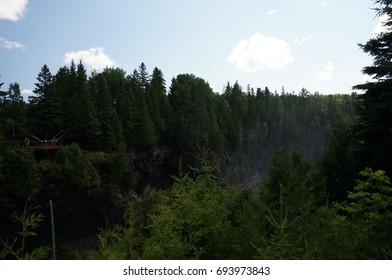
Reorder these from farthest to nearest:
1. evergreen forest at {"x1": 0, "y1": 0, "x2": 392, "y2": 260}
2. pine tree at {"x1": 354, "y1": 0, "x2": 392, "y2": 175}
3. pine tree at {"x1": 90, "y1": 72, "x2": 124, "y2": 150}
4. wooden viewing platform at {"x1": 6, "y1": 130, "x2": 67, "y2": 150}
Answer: pine tree at {"x1": 90, "y1": 72, "x2": 124, "y2": 150}
wooden viewing platform at {"x1": 6, "y1": 130, "x2": 67, "y2": 150}
pine tree at {"x1": 354, "y1": 0, "x2": 392, "y2": 175}
evergreen forest at {"x1": 0, "y1": 0, "x2": 392, "y2": 260}

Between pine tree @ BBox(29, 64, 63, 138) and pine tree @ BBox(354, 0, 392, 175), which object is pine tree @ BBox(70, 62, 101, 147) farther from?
pine tree @ BBox(354, 0, 392, 175)

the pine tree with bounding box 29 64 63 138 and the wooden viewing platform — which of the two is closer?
the wooden viewing platform

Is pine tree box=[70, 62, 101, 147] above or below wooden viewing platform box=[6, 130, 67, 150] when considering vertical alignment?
above

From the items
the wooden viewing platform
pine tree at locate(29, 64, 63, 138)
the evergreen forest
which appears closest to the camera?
the evergreen forest

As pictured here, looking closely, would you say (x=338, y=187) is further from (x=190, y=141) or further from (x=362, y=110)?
(x=190, y=141)

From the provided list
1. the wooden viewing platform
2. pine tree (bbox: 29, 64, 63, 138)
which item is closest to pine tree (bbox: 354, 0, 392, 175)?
the wooden viewing platform

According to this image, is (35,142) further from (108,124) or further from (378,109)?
(378,109)

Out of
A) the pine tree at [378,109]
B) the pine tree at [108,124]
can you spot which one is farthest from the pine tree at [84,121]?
the pine tree at [378,109]

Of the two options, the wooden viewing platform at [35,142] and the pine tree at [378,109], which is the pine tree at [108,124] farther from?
the pine tree at [378,109]

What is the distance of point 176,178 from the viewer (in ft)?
20.9

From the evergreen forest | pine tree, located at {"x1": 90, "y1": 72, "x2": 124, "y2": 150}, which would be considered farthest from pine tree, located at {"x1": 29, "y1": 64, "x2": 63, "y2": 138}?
pine tree, located at {"x1": 90, "y1": 72, "x2": 124, "y2": 150}

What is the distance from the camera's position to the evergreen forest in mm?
5637

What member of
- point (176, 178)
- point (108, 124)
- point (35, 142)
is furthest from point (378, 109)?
point (108, 124)

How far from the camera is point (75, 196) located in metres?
35.7
